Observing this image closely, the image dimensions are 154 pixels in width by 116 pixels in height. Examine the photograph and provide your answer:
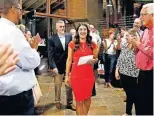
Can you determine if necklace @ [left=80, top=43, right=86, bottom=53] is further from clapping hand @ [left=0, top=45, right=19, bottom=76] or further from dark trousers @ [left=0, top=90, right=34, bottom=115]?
clapping hand @ [left=0, top=45, right=19, bottom=76]

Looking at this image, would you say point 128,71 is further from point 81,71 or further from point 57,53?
point 57,53

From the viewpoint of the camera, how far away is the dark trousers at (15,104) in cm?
220

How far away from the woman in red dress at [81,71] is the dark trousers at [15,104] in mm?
1221

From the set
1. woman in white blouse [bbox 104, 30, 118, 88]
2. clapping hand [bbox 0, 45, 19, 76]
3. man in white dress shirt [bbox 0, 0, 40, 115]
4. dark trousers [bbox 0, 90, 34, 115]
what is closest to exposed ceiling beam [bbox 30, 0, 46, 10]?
woman in white blouse [bbox 104, 30, 118, 88]

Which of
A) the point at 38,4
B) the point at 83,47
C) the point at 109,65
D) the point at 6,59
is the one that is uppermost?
the point at 38,4

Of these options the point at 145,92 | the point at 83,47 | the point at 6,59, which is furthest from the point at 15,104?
the point at 83,47

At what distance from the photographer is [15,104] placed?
2227mm

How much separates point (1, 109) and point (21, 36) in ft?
1.93

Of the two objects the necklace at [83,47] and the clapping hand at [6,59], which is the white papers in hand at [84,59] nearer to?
the necklace at [83,47]

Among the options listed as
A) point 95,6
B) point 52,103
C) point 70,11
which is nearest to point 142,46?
point 52,103

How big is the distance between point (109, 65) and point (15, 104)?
165 inches

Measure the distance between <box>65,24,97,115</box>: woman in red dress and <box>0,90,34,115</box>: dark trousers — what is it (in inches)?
48.1

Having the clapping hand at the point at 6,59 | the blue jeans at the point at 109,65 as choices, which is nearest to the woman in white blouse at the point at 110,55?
the blue jeans at the point at 109,65

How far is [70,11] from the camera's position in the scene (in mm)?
9258
